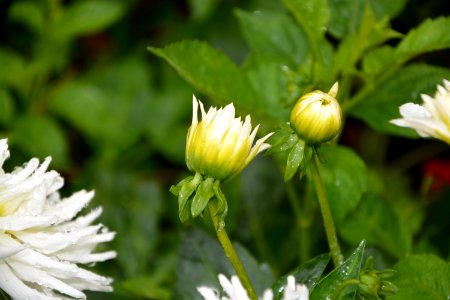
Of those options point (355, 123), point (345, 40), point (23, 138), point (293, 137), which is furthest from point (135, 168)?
point (293, 137)

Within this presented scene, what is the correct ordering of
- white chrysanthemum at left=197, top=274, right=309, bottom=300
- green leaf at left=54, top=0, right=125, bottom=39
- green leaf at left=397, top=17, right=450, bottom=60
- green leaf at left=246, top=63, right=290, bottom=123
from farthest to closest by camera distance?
green leaf at left=54, top=0, right=125, bottom=39
green leaf at left=246, top=63, right=290, bottom=123
green leaf at left=397, top=17, right=450, bottom=60
white chrysanthemum at left=197, top=274, right=309, bottom=300

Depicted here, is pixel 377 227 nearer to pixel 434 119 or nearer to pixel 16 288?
pixel 434 119

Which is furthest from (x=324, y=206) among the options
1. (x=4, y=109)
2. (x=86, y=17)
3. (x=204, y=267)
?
(x=86, y=17)

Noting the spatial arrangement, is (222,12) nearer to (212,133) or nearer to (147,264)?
Answer: (147,264)

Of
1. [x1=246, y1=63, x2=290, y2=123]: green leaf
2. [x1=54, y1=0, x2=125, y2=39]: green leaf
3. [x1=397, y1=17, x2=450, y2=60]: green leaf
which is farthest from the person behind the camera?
[x1=54, y1=0, x2=125, y2=39]: green leaf

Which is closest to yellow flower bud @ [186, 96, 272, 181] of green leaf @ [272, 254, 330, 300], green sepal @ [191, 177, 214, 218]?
green sepal @ [191, 177, 214, 218]

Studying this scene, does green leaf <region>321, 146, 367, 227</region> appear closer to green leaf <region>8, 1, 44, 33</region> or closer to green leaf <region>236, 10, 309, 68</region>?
green leaf <region>236, 10, 309, 68</region>

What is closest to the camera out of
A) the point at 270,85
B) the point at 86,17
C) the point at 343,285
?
the point at 343,285

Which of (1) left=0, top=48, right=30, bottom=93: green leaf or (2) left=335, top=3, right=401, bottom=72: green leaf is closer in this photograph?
(2) left=335, top=3, right=401, bottom=72: green leaf
